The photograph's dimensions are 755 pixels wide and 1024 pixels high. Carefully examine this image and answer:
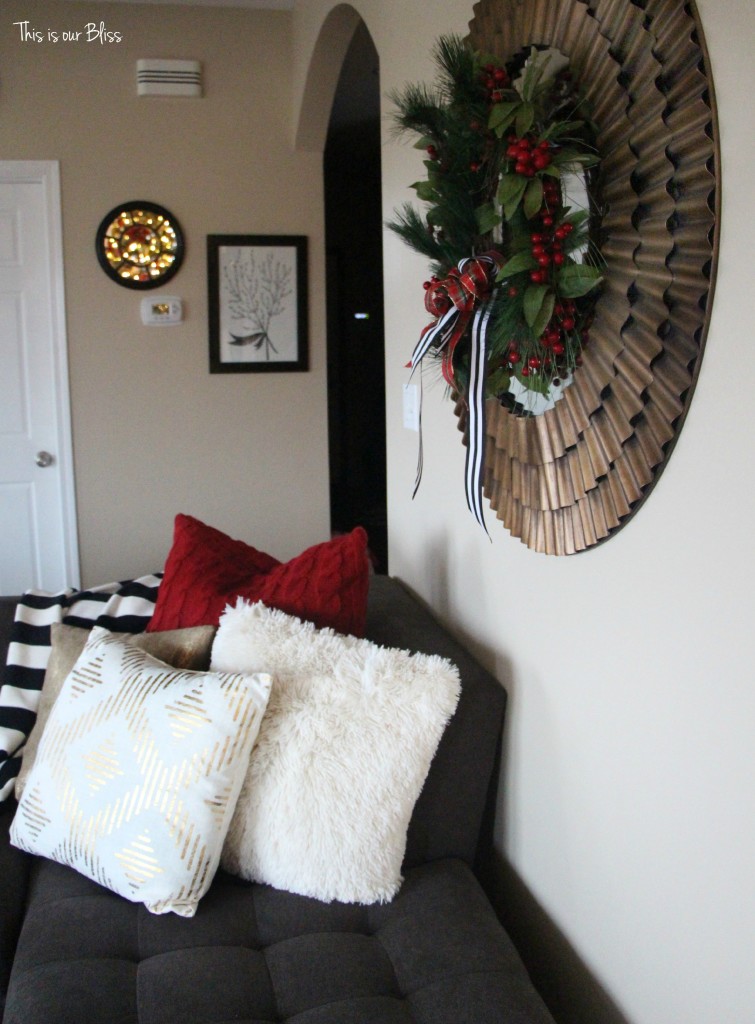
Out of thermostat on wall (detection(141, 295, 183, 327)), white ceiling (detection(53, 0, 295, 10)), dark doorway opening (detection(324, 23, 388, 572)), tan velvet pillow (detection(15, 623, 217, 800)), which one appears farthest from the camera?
dark doorway opening (detection(324, 23, 388, 572))

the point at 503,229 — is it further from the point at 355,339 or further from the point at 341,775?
the point at 355,339

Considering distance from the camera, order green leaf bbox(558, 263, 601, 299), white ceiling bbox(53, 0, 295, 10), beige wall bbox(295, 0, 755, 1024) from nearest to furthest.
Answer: beige wall bbox(295, 0, 755, 1024) < green leaf bbox(558, 263, 601, 299) < white ceiling bbox(53, 0, 295, 10)

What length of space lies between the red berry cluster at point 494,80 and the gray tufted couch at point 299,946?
2.91 ft

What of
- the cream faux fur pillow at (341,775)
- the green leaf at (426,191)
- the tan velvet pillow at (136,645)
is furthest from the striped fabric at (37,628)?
the green leaf at (426,191)

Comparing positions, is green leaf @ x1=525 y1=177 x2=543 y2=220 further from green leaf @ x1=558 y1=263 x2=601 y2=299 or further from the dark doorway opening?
the dark doorway opening

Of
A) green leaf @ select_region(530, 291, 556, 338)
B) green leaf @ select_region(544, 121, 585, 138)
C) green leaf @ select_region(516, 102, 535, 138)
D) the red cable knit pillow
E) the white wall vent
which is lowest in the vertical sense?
the red cable knit pillow

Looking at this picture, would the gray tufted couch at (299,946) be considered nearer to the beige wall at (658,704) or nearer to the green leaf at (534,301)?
the beige wall at (658,704)

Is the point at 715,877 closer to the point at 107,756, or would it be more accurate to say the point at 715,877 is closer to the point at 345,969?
the point at 345,969

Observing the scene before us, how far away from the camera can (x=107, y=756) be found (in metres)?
1.42

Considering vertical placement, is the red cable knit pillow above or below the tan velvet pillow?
above

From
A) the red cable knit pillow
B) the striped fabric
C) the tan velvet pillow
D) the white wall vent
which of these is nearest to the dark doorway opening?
the white wall vent

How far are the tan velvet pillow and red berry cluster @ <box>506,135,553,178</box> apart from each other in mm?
954

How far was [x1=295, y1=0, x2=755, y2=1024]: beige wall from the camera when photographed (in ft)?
2.94

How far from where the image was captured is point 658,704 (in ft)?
3.51
